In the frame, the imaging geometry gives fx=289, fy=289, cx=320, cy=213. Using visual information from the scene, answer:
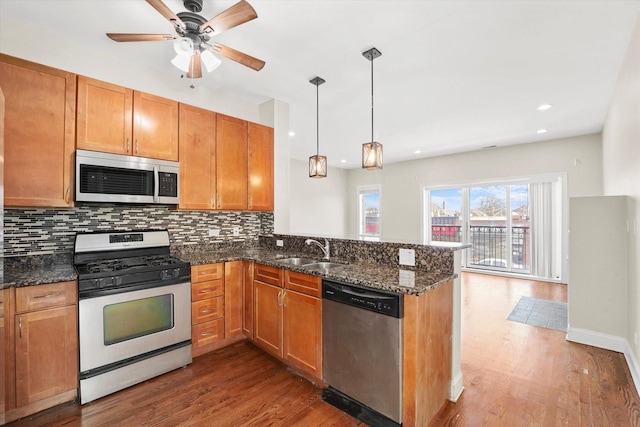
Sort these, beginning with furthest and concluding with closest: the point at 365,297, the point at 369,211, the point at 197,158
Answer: the point at 369,211 < the point at 197,158 < the point at 365,297

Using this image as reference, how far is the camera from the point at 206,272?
9.07 feet

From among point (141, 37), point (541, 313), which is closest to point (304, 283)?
point (141, 37)

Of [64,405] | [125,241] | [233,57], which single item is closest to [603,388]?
[233,57]

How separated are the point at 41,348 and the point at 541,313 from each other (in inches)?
206

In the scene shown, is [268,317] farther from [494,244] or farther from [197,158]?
[494,244]

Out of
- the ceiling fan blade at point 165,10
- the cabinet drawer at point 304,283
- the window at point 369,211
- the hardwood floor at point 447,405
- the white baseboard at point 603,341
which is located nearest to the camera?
the ceiling fan blade at point 165,10

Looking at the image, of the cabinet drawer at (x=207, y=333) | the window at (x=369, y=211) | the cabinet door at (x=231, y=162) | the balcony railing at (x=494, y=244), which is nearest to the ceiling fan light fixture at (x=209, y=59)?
the cabinet door at (x=231, y=162)

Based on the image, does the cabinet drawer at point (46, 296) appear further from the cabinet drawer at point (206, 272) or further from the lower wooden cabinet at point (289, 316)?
the lower wooden cabinet at point (289, 316)

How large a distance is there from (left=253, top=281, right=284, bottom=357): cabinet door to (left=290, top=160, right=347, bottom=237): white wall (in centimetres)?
426

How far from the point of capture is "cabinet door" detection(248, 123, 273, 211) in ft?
11.5

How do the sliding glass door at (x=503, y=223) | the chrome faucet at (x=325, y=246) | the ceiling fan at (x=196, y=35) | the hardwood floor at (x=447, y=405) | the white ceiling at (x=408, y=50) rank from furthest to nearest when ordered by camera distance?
the sliding glass door at (x=503, y=223) → the chrome faucet at (x=325, y=246) → the white ceiling at (x=408, y=50) → the hardwood floor at (x=447, y=405) → the ceiling fan at (x=196, y=35)

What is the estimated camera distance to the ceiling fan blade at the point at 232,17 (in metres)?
1.62

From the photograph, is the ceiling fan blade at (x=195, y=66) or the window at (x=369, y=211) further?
the window at (x=369, y=211)

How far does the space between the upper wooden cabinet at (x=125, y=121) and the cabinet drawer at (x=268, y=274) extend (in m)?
1.39
